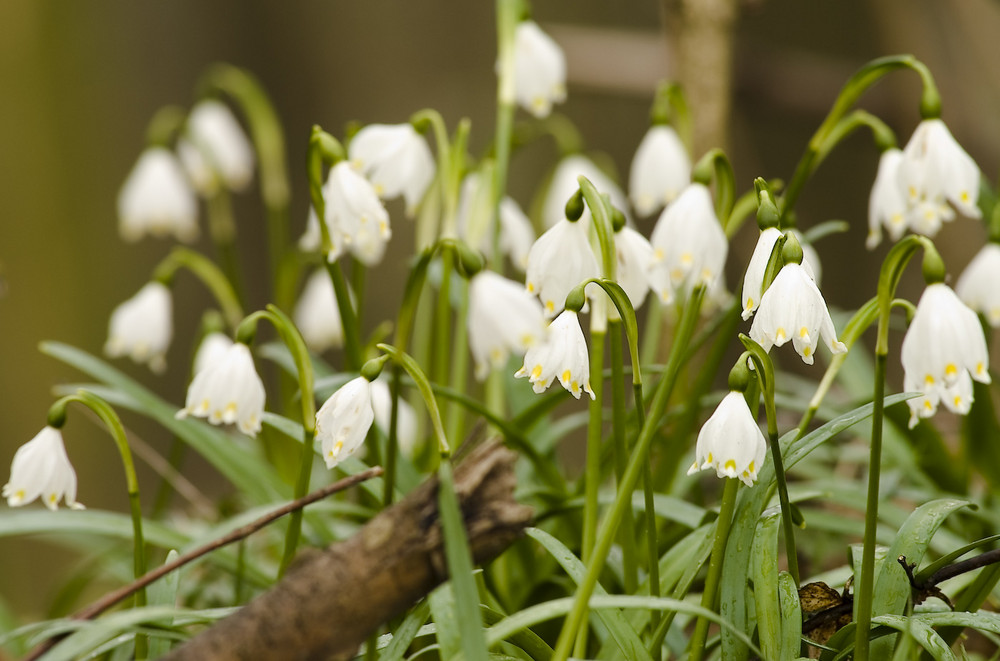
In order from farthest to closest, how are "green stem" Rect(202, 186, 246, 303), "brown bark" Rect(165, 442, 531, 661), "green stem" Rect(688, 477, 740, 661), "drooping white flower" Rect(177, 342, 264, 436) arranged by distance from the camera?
"green stem" Rect(202, 186, 246, 303), "drooping white flower" Rect(177, 342, 264, 436), "green stem" Rect(688, 477, 740, 661), "brown bark" Rect(165, 442, 531, 661)

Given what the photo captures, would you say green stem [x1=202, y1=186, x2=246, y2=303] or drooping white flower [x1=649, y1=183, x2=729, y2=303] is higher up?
green stem [x1=202, y1=186, x2=246, y2=303]

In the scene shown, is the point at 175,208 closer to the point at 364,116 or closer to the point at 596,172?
the point at 596,172

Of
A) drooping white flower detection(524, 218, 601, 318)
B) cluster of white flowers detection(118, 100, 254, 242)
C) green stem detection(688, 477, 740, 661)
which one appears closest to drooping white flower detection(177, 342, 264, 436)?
drooping white flower detection(524, 218, 601, 318)

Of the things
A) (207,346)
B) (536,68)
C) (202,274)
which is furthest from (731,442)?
(202,274)

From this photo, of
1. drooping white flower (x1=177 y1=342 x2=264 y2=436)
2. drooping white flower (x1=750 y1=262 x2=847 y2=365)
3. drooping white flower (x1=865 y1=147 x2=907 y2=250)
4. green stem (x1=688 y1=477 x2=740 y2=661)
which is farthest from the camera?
drooping white flower (x1=865 y1=147 x2=907 y2=250)

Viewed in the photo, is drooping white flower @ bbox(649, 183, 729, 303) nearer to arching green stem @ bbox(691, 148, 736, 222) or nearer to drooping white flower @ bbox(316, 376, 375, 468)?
arching green stem @ bbox(691, 148, 736, 222)

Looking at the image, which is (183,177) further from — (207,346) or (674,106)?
(674,106)

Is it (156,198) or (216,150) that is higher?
(216,150)
